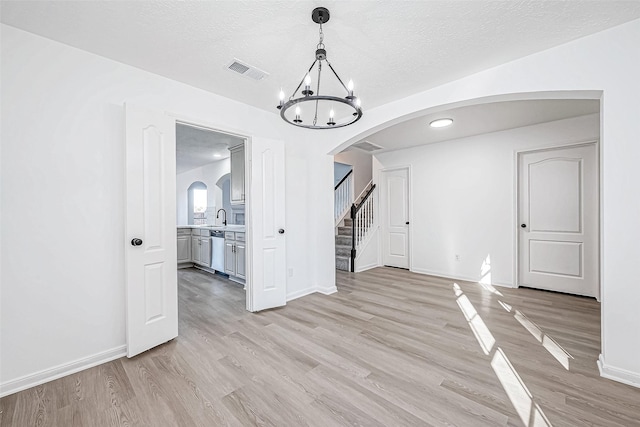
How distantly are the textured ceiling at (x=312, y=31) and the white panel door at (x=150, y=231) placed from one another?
22.9 inches

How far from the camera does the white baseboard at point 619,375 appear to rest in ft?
6.22

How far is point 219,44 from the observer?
217cm

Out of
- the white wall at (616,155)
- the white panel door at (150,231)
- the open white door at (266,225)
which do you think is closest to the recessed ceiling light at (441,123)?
the white wall at (616,155)

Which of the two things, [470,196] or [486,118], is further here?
[470,196]

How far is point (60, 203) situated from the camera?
2107 millimetres

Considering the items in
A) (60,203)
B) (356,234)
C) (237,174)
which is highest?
(237,174)

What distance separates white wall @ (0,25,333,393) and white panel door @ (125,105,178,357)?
0.15 m

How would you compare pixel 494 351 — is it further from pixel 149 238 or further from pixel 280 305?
pixel 149 238

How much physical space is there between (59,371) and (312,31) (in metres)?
3.28

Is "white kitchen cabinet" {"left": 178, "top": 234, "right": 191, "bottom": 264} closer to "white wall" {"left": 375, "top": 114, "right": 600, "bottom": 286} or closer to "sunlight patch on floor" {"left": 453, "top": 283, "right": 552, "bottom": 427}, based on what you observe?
"white wall" {"left": 375, "top": 114, "right": 600, "bottom": 286}

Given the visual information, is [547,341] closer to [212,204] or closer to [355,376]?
[355,376]

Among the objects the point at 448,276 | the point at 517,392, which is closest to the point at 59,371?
the point at 517,392

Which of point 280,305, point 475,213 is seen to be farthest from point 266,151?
point 475,213

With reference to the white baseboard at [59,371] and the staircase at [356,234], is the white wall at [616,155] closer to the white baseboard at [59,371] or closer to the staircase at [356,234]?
the staircase at [356,234]
